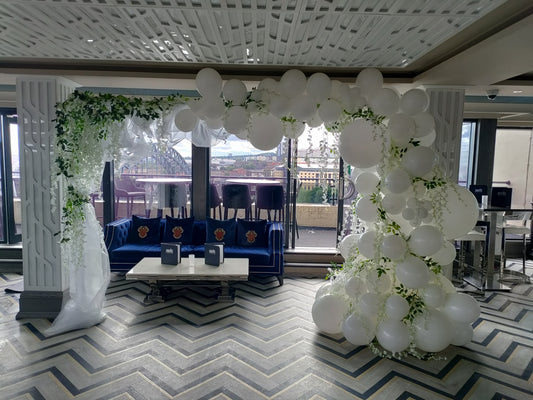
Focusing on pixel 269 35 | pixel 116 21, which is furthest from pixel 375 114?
pixel 116 21

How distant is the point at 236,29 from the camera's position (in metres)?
2.60

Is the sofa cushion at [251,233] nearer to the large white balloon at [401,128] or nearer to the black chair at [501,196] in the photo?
the large white balloon at [401,128]

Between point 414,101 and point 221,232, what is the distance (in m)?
3.18

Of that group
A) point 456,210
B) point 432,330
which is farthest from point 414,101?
point 432,330

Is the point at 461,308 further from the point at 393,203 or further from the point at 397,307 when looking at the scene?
the point at 393,203

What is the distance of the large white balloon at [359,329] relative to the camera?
9.81 feet

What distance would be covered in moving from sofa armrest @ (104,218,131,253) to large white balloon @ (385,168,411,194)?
3726 millimetres

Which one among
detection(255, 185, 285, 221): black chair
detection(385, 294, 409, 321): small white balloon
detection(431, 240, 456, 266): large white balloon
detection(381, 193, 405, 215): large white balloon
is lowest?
detection(385, 294, 409, 321): small white balloon

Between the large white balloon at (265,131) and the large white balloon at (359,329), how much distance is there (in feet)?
5.38

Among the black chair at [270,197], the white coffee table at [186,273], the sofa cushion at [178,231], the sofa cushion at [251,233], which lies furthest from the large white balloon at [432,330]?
the sofa cushion at [178,231]

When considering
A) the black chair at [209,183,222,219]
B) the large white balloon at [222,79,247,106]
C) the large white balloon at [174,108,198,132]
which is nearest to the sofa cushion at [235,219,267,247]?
the black chair at [209,183,222,219]

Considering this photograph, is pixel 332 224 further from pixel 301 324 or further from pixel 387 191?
pixel 387 191

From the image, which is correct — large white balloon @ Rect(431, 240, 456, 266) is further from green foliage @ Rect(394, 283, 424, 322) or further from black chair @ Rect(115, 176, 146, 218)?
black chair @ Rect(115, 176, 146, 218)

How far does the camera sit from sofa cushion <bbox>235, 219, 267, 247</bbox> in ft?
17.0
